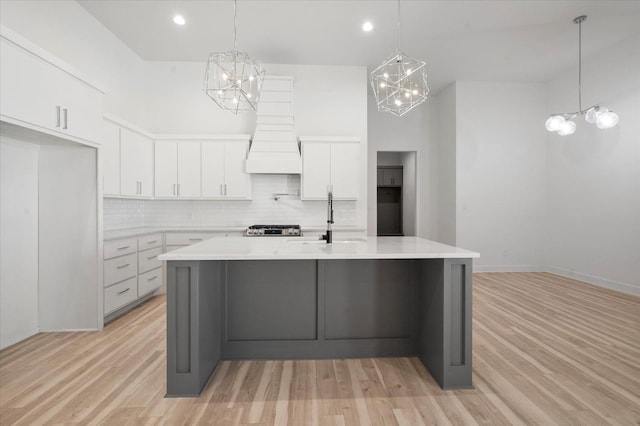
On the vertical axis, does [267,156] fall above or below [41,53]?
below

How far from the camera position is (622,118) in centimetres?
468

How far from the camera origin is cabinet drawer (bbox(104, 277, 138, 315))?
347 centimetres

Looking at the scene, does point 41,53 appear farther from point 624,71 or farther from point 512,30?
point 624,71

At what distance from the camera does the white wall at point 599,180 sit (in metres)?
Answer: 4.56

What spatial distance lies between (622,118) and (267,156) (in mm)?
5174

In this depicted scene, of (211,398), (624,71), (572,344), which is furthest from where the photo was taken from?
(624,71)

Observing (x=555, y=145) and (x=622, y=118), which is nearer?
(x=622, y=118)

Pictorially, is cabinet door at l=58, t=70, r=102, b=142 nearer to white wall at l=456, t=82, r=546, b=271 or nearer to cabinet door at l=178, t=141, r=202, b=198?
cabinet door at l=178, t=141, r=202, b=198

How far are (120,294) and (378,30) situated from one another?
460cm

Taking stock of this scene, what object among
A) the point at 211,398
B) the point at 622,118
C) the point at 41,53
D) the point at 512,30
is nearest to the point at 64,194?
the point at 41,53

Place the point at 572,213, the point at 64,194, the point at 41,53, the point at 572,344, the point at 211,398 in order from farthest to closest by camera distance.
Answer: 1. the point at 572,213
2. the point at 64,194
3. the point at 572,344
4. the point at 41,53
5. the point at 211,398

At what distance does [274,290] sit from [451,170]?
4.87 m

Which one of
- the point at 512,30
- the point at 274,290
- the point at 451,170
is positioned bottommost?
the point at 274,290

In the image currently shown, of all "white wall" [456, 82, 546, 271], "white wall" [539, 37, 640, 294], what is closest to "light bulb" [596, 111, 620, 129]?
"white wall" [539, 37, 640, 294]
